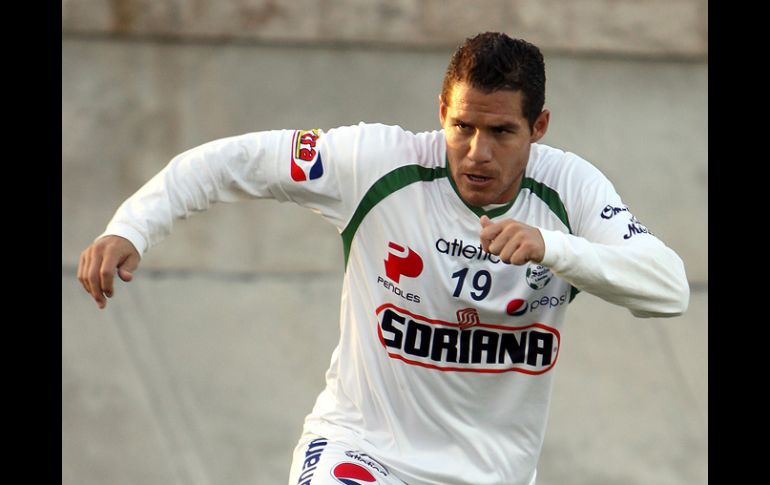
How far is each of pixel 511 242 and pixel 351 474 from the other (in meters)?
1.01

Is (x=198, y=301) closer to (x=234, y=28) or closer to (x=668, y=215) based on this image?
(x=234, y=28)

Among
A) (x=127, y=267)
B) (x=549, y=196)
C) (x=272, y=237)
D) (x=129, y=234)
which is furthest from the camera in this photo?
(x=272, y=237)

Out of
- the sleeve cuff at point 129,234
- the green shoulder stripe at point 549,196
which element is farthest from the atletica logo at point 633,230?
the sleeve cuff at point 129,234

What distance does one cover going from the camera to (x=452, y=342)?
4223mm

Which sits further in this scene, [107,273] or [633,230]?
[633,230]

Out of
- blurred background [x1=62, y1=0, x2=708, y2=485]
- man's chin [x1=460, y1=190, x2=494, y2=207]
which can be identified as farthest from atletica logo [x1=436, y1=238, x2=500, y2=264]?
blurred background [x1=62, y1=0, x2=708, y2=485]

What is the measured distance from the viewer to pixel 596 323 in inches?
323

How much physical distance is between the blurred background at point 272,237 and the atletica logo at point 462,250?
154 inches

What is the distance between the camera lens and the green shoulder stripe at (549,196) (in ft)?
13.8

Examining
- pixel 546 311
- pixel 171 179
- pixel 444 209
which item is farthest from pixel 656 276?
pixel 171 179

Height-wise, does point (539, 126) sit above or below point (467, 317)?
above

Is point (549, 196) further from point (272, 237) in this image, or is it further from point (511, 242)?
point (272, 237)

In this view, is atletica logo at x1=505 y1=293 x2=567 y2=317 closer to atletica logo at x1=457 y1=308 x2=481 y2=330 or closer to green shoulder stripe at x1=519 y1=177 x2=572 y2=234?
atletica logo at x1=457 y1=308 x2=481 y2=330

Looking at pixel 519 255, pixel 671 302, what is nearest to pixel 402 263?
pixel 519 255
